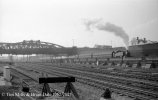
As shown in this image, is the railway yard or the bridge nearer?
the railway yard

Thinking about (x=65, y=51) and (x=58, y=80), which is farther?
(x=65, y=51)

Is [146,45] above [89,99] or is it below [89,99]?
above

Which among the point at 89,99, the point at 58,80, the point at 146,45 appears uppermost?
the point at 146,45

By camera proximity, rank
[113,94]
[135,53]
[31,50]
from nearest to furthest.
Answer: [113,94], [135,53], [31,50]

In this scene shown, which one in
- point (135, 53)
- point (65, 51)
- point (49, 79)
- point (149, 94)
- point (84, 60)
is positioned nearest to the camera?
point (49, 79)

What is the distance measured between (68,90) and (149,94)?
5177 millimetres

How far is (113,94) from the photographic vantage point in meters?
14.4

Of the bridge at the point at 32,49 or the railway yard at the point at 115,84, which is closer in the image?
the railway yard at the point at 115,84

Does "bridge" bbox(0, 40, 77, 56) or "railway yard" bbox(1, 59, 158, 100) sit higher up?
"bridge" bbox(0, 40, 77, 56)

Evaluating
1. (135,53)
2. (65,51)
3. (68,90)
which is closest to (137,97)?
(68,90)

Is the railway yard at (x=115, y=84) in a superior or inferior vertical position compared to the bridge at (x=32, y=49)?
inferior

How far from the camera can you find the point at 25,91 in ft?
43.0

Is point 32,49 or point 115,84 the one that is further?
point 32,49

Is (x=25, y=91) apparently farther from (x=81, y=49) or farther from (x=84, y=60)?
(x=81, y=49)
